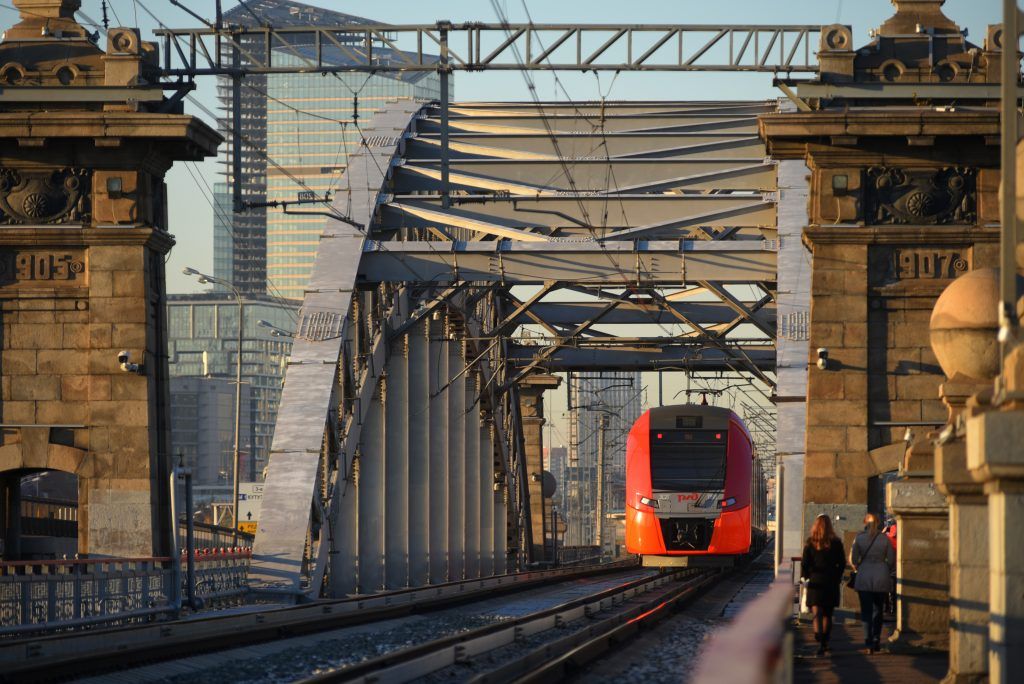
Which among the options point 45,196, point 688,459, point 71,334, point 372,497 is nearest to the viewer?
point 71,334

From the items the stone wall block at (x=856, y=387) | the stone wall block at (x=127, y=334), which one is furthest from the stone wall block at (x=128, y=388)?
the stone wall block at (x=856, y=387)

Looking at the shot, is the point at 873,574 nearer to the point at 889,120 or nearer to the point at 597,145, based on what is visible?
the point at 889,120

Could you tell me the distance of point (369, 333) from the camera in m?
35.1

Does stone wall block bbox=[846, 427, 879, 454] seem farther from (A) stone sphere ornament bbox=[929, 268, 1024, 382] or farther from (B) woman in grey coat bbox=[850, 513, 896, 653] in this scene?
(A) stone sphere ornament bbox=[929, 268, 1024, 382]

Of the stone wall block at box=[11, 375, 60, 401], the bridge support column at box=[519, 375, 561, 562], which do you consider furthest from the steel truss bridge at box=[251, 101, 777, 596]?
the bridge support column at box=[519, 375, 561, 562]

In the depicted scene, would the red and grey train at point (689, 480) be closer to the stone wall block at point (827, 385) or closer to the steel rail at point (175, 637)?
the steel rail at point (175, 637)

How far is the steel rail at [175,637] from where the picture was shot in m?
15.0

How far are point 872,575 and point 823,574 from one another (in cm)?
45

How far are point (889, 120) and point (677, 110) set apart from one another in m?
13.2

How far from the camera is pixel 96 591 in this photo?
21328 mm

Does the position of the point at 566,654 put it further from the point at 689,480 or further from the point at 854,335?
the point at 689,480

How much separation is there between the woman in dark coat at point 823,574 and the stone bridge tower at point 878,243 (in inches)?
344

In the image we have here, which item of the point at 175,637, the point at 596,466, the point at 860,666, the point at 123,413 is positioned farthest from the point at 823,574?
the point at 596,466

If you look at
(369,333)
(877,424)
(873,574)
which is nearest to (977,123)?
(877,424)
